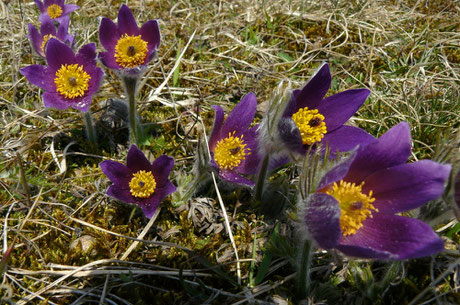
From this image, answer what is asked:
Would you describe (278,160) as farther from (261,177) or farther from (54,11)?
(54,11)

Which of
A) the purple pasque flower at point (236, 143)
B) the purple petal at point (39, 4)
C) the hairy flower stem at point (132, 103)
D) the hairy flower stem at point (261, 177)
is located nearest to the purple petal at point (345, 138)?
the hairy flower stem at point (261, 177)

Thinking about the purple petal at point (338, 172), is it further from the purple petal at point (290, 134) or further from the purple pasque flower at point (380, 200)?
the purple petal at point (290, 134)

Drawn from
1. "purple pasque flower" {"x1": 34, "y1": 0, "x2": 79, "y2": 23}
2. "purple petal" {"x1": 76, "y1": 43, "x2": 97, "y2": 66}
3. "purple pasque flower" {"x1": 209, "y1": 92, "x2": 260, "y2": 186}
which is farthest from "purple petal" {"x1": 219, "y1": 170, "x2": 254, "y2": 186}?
"purple pasque flower" {"x1": 34, "y1": 0, "x2": 79, "y2": 23}

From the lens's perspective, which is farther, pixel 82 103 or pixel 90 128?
pixel 90 128

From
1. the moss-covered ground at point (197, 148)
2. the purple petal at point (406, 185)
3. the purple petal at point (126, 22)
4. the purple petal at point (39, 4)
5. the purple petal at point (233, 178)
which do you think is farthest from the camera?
the purple petal at point (39, 4)

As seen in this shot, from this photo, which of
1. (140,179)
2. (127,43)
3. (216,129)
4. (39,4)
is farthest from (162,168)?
(39,4)

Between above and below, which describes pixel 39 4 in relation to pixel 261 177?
above

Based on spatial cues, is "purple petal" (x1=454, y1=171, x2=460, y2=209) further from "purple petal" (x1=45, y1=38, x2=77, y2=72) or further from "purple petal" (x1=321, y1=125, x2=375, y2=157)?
"purple petal" (x1=45, y1=38, x2=77, y2=72)
